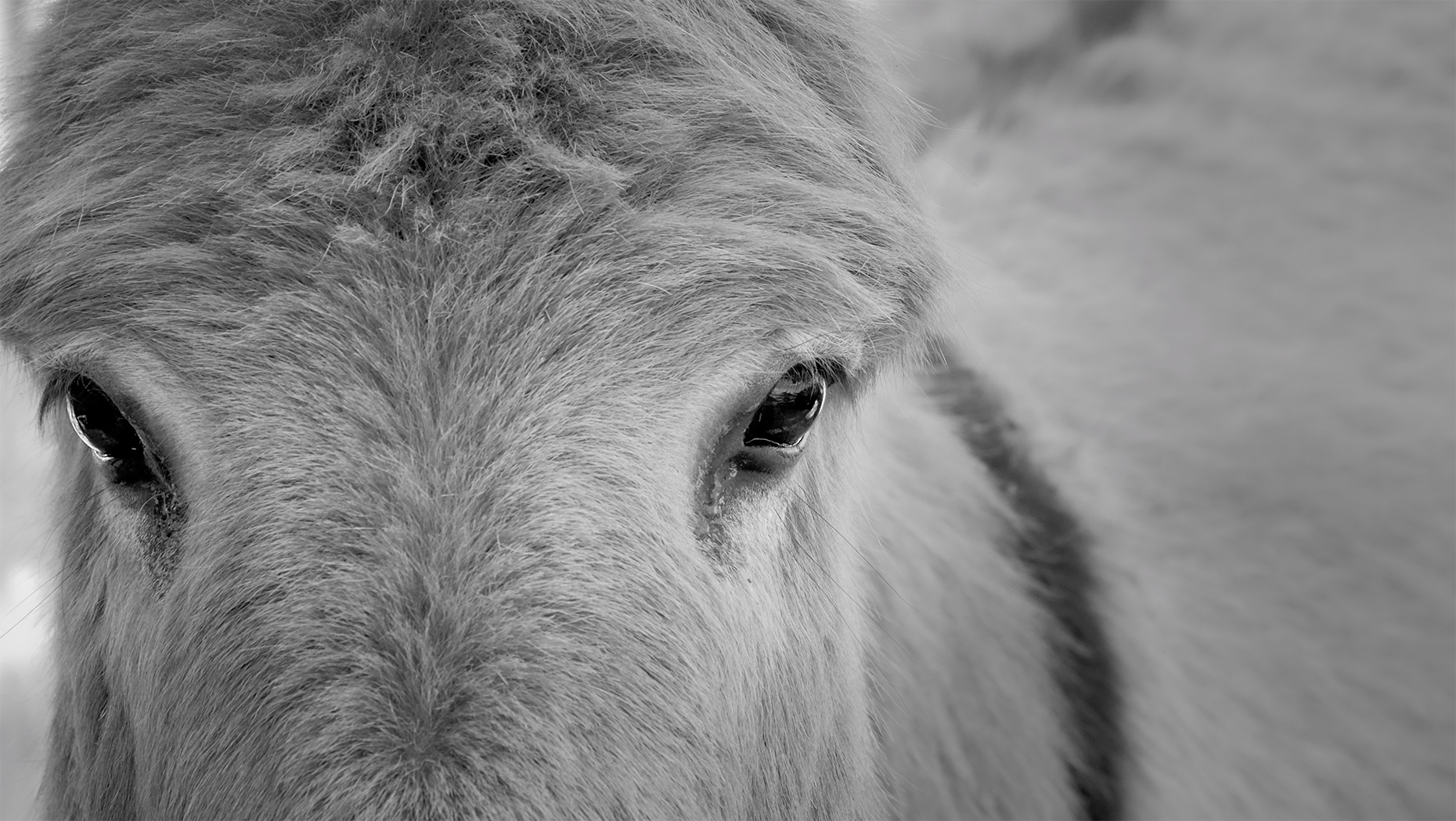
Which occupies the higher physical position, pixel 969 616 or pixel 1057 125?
pixel 1057 125

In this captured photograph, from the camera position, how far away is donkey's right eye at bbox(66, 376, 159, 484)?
69.1 inches

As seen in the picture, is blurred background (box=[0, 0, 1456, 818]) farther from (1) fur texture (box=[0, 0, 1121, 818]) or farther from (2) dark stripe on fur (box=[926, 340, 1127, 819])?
(1) fur texture (box=[0, 0, 1121, 818])

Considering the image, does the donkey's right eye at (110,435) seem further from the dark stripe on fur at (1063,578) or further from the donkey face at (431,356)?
the dark stripe on fur at (1063,578)

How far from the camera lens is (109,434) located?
5.80 feet

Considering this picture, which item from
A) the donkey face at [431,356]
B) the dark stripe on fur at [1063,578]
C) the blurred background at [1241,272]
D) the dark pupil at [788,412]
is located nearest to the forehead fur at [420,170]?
the donkey face at [431,356]

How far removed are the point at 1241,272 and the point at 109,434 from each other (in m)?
3.08

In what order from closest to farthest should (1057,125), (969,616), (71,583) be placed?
(71,583) → (969,616) → (1057,125)

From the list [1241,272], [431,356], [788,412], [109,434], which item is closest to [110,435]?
[109,434]

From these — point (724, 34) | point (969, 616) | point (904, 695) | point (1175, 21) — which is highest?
point (1175, 21)

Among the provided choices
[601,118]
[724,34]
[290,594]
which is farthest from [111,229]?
[724,34]

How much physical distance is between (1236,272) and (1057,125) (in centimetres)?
73

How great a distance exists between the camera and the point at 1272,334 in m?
3.45

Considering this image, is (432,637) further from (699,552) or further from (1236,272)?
(1236,272)

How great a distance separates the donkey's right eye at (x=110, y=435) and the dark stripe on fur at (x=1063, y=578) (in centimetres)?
170
